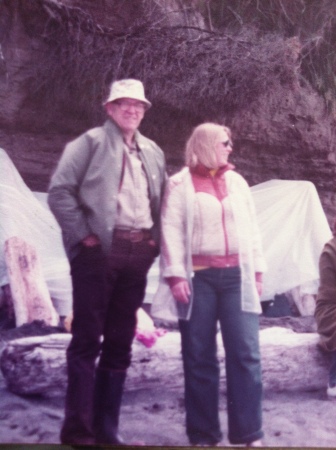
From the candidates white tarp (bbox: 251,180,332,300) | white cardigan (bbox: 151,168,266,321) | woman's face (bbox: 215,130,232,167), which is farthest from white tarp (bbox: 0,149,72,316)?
white tarp (bbox: 251,180,332,300)

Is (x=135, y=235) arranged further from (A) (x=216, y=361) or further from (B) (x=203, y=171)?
(A) (x=216, y=361)

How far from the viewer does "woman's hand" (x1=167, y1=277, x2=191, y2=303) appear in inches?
143

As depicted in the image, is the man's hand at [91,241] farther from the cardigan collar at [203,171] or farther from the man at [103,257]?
the cardigan collar at [203,171]

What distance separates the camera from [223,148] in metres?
3.82

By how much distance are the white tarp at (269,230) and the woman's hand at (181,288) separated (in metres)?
0.53

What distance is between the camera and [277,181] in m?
4.09

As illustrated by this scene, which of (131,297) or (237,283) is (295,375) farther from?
(131,297)

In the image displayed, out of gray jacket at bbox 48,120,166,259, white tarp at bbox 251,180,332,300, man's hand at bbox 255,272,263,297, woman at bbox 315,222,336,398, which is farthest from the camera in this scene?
white tarp at bbox 251,180,332,300

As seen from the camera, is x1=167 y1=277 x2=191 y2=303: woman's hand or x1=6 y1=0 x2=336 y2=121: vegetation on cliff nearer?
x1=167 y1=277 x2=191 y2=303: woman's hand

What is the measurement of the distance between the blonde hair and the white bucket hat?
0.34 m

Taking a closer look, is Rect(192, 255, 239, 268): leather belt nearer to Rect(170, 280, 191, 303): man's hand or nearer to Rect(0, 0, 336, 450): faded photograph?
Rect(0, 0, 336, 450): faded photograph

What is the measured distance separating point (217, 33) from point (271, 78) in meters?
0.44

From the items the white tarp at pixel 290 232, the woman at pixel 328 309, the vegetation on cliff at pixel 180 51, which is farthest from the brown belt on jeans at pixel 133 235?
the woman at pixel 328 309

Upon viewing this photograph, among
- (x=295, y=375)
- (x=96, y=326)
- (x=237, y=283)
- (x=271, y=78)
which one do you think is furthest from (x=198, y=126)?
(x=295, y=375)
